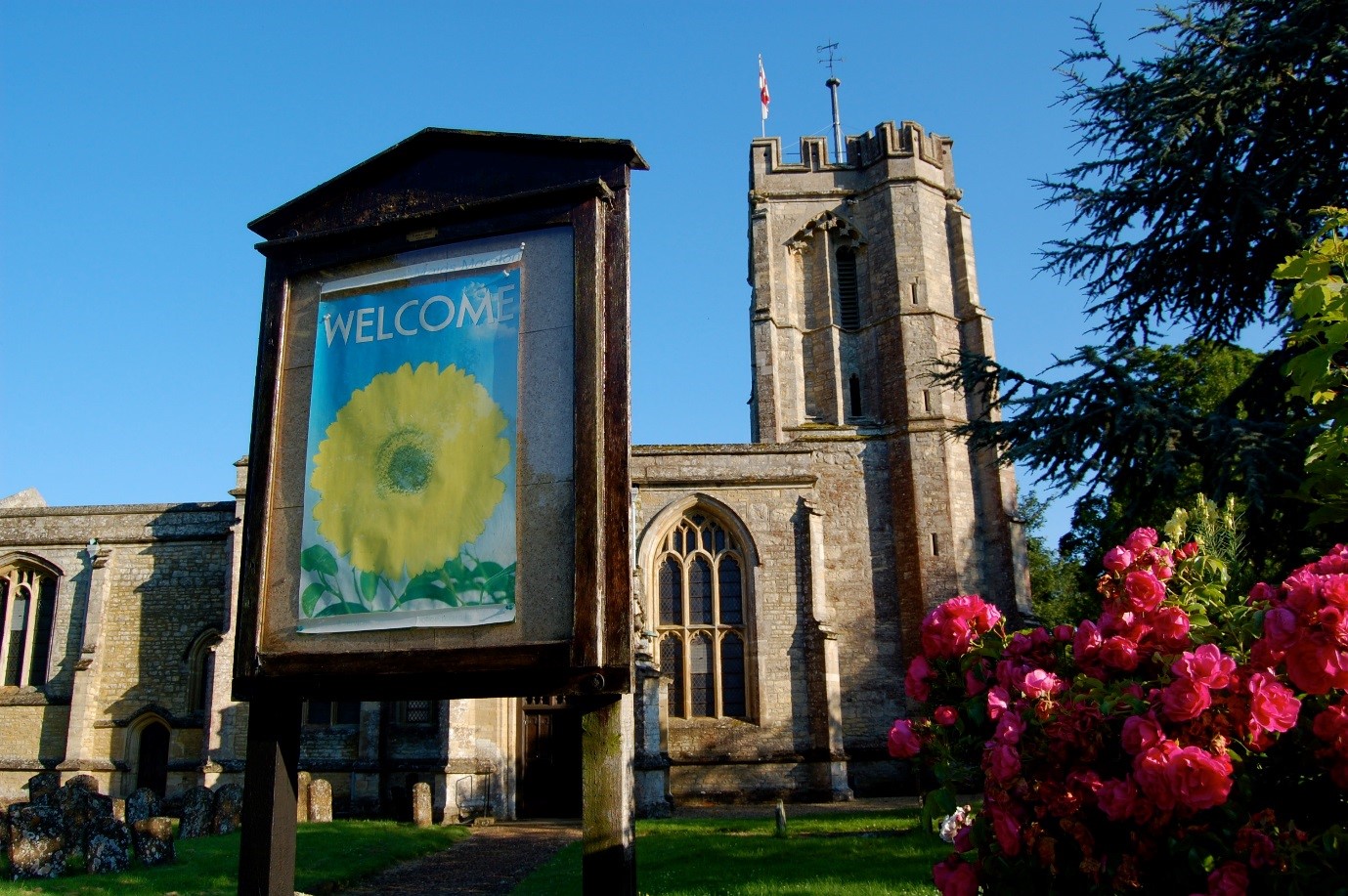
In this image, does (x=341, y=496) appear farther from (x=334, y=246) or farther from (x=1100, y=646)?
(x=1100, y=646)

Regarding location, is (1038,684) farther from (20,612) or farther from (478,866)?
(20,612)

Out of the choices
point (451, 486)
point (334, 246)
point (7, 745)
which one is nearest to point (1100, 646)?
point (451, 486)

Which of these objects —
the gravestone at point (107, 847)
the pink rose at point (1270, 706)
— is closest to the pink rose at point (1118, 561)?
the pink rose at point (1270, 706)

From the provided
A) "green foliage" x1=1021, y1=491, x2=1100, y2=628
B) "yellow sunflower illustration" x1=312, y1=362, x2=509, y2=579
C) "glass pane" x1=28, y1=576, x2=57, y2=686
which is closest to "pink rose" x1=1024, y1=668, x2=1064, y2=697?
"yellow sunflower illustration" x1=312, y1=362, x2=509, y2=579

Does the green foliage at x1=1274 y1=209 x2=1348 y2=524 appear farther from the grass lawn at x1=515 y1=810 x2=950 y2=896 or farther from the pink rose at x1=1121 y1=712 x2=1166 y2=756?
the grass lawn at x1=515 y1=810 x2=950 y2=896

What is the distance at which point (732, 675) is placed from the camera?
2105 cm

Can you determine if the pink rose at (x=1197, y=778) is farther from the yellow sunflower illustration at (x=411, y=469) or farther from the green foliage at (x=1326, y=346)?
the yellow sunflower illustration at (x=411, y=469)

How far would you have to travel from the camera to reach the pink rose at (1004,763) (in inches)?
159

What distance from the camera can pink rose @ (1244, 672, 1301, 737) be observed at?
12.0ft

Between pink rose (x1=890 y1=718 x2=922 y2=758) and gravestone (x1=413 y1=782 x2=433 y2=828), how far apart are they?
13.7 metres

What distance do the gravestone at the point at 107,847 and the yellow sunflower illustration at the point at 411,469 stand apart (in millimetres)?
8878

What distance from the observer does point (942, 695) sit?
5008 mm

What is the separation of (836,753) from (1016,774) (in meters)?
16.5

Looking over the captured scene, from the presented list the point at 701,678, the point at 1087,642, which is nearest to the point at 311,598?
the point at 1087,642
